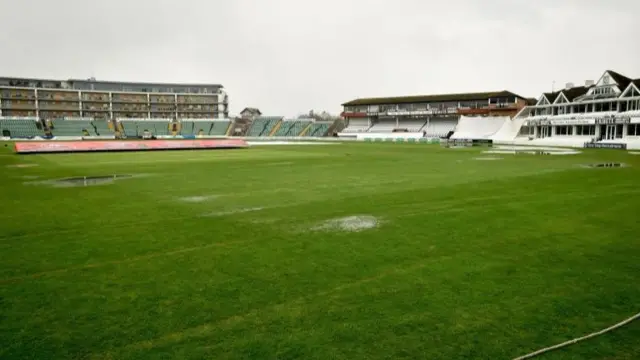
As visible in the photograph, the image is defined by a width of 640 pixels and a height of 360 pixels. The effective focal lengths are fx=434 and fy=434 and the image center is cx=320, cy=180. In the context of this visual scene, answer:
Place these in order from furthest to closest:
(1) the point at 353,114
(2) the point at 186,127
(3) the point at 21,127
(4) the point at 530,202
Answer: (1) the point at 353,114
(2) the point at 186,127
(3) the point at 21,127
(4) the point at 530,202

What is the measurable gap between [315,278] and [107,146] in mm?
48574

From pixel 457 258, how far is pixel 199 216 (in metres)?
7.06

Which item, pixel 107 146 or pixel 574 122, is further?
pixel 574 122

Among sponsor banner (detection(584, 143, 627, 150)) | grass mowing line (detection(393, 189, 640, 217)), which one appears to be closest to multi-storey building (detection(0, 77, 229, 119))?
sponsor banner (detection(584, 143, 627, 150))

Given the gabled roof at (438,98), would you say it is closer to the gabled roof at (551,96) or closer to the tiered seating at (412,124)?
the tiered seating at (412,124)

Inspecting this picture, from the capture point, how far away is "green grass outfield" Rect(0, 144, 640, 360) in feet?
15.7

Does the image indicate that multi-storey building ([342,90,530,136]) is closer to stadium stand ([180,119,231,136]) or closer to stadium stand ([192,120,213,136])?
stadium stand ([180,119,231,136])

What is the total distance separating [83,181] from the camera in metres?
20.0

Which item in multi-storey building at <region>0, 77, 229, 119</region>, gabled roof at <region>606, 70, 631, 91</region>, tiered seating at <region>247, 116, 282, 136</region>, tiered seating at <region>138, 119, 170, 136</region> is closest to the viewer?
gabled roof at <region>606, 70, 631, 91</region>

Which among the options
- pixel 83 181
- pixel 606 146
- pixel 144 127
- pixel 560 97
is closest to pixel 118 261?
pixel 83 181

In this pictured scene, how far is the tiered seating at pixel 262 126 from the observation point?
113 meters

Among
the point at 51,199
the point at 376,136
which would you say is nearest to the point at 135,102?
the point at 376,136

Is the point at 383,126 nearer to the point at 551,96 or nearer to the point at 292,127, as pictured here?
A: the point at 292,127

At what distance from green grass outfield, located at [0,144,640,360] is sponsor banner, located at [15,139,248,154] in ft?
117
